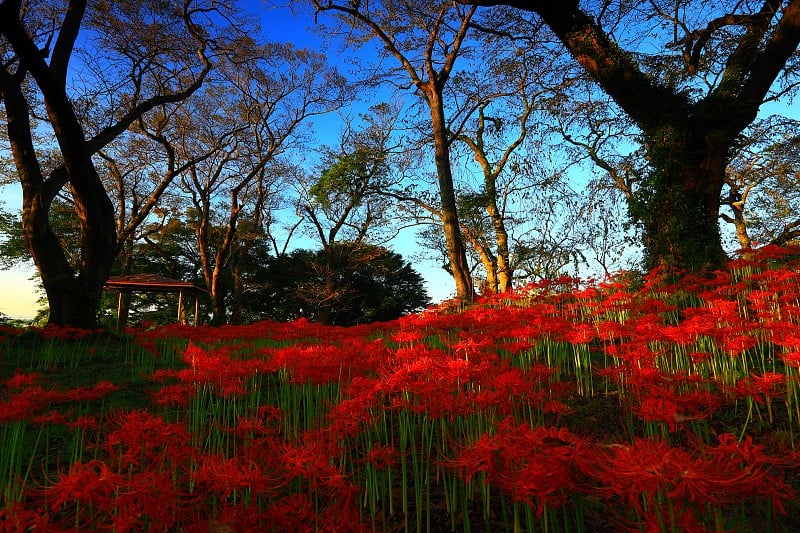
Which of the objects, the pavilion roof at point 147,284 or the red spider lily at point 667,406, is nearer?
the red spider lily at point 667,406

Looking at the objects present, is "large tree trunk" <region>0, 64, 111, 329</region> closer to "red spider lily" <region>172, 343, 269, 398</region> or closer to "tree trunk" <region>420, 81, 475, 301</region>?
"red spider lily" <region>172, 343, 269, 398</region>

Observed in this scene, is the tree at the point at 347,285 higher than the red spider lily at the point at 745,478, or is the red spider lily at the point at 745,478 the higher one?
the tree at the point at 347,285

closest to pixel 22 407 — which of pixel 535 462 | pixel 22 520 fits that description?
pixel 22 520

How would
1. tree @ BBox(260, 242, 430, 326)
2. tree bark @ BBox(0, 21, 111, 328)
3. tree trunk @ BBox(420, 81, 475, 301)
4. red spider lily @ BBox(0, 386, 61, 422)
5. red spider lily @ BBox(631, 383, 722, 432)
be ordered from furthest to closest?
tree @ BBox(260, 242, 430, 326) < tree trunk @ BBox(420, 81, 475, 301) < tree bark @ BBox(0, 21, 111, 328) < red spider lily @ BBox(0, 386, 61, 422) < red spider lily @ BBox(631, 383, 722, 432)

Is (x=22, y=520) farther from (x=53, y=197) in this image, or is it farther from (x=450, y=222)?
(x=450, y=222)

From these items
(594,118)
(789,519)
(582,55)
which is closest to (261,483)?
(789,519)

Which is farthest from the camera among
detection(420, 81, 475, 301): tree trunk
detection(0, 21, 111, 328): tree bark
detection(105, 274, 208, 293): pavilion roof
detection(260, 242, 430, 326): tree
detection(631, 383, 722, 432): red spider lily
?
detection(260, 242, 430, 326): tree

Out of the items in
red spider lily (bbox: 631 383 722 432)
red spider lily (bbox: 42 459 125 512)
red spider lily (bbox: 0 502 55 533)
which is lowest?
red spider lily (bbox: 0 502 55 533)

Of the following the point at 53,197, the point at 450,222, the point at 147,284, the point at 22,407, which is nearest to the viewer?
the point at 22,407

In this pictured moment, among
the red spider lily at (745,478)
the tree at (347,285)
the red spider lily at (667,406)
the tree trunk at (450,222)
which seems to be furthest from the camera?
the tree at (347,285)

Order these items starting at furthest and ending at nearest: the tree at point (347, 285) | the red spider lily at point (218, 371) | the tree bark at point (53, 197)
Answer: the tree at point (347, 285)
the tree bark at point (53, 197)
the red spider lily at point (218, 371)

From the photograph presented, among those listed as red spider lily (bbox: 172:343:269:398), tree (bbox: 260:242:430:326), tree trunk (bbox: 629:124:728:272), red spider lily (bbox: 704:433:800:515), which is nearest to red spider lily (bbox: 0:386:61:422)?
red spider lily (bbox: 172:343:269:398)

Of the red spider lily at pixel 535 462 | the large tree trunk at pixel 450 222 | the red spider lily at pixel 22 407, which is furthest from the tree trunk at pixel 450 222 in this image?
the red spider lily at pixel 535 462

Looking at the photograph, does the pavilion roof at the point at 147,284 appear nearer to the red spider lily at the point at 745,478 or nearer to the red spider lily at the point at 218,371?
the red spider lily at the point at 218,371
